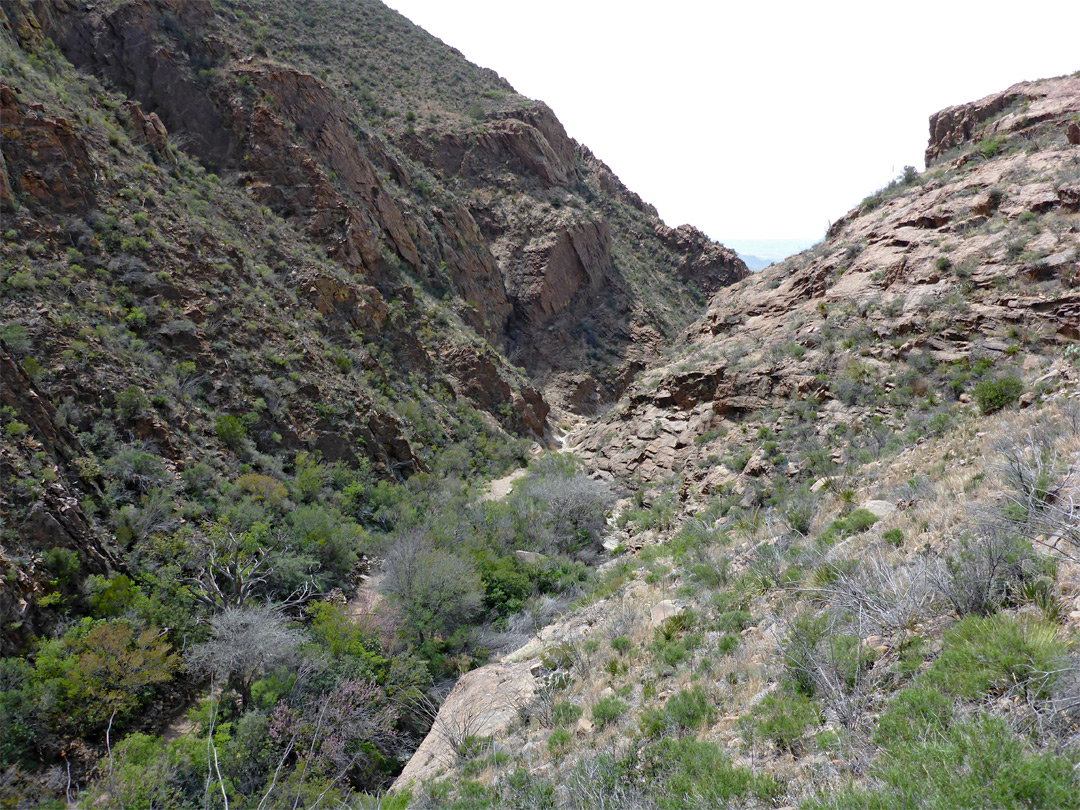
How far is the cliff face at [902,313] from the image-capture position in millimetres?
12367

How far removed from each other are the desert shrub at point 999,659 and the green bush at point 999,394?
7.83 meters

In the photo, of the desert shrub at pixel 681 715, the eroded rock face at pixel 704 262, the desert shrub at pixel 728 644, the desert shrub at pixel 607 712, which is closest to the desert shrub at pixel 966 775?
the desert shrub at pixel 681 715

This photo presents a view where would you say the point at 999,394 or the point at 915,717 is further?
the point at 999,394

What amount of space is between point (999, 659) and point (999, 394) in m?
8.60

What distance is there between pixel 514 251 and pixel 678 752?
37.2 metres

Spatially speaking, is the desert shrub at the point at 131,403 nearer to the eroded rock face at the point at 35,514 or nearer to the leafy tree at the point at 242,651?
the eroded rock face at the point at 35,514

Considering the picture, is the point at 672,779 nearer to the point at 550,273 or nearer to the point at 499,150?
the point at 550,273

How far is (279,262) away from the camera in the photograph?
21.8 m

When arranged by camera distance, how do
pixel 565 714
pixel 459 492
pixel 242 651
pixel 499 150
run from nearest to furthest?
pixel 565 714
pixel 242 651
pixel 459 492
pixel 499 150

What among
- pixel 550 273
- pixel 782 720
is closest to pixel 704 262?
pixel 550 273

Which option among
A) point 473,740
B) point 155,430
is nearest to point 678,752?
point 473,740

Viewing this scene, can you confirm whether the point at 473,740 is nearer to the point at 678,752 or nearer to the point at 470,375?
the point at 678,752

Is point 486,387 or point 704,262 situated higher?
point 704,262

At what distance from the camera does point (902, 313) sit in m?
14.6
